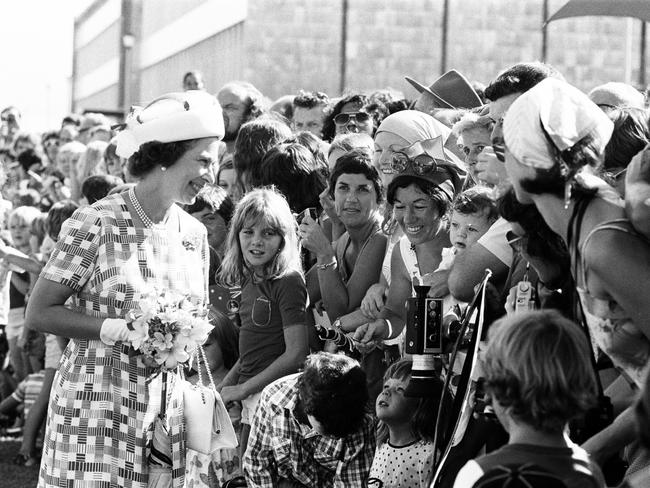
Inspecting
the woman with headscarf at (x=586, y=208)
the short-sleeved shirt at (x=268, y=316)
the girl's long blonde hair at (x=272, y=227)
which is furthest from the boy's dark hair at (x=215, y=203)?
the woman with headscarf at (x=586, y=208)

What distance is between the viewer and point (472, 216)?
5.11 meters

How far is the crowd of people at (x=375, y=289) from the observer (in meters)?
3.24

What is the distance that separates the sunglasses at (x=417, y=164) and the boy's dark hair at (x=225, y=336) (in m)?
1.54

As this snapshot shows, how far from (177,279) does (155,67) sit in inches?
1451

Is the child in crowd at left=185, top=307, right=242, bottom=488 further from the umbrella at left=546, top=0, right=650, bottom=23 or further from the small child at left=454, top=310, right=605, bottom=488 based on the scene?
the umbrella at left=546, top=0, right=650, bottom=23

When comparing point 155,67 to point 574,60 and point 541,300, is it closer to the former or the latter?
point 574,60

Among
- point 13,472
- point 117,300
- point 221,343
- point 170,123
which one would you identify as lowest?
point 13,472

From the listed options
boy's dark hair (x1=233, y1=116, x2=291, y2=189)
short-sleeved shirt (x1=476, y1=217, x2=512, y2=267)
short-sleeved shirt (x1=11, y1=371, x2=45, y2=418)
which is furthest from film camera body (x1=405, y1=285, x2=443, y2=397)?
short-sleeved shirt (x1=11, y1=371, x2=45, y2=418)

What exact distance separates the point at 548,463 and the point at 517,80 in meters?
2.39

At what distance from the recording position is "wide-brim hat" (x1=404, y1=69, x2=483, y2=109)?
24.6 ft

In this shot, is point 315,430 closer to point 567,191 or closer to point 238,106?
point 567,191

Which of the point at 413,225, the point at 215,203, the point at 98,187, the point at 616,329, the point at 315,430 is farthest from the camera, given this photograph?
the point at 98,187

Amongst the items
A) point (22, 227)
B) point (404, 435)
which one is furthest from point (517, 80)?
point (22, 227)

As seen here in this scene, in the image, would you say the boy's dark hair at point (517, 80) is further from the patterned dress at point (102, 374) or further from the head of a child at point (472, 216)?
the patterned dress at point (102, 374)
